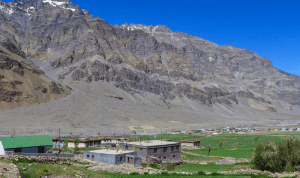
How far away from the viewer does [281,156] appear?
30516 millimetres

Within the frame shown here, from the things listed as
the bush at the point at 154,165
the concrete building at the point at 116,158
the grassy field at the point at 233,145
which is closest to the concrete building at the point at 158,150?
the bush at the point at 154,165

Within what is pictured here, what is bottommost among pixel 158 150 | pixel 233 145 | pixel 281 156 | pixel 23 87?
pixel 233 145

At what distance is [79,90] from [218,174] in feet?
497

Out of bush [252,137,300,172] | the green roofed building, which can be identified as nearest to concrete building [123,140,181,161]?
the green roofed building

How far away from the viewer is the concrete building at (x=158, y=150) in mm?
42156

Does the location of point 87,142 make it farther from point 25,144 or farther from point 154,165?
point 154,165

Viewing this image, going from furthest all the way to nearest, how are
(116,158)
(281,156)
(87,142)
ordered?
(87,142)
(116,158)
(281,156)

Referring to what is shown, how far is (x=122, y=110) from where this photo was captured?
149 metres

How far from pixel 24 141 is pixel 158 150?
1898cm

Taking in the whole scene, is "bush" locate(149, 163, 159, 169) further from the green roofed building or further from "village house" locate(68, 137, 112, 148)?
"village house" locate(68, 137, 112, 148)

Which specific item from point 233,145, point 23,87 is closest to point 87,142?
point 233,145

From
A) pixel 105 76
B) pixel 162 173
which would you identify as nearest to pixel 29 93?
pixel 105 76

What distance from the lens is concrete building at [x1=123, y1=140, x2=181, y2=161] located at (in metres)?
42.2

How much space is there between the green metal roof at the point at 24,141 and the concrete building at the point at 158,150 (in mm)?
12512
